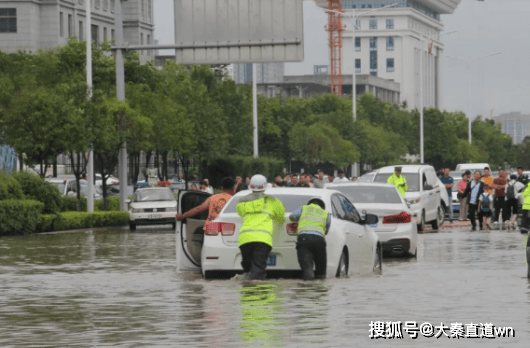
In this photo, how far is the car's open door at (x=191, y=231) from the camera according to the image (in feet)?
61.9

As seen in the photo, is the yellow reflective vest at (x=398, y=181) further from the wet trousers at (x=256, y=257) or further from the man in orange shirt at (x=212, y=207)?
the wet trousers at (x=256, y=257)

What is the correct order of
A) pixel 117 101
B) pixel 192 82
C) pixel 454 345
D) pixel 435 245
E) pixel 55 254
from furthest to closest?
pixel 192 82
pixel 117 101
pixel 435 245
pixel 55 254
pixel 454 345

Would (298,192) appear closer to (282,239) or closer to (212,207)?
(282,239)

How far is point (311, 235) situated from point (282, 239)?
972 millimetres

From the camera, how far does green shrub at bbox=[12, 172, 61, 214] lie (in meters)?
38.8

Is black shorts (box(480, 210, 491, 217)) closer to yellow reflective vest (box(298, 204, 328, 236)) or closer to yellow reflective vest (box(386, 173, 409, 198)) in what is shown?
yellow reflective vest (box(386, 173, 409, 198))

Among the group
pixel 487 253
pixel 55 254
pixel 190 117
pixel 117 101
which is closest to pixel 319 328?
pixel 487 253

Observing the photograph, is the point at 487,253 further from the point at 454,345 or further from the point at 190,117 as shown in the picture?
the point at 190,117

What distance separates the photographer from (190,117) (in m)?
60.2

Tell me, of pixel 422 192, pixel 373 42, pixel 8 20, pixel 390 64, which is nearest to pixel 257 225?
pixel 422 192

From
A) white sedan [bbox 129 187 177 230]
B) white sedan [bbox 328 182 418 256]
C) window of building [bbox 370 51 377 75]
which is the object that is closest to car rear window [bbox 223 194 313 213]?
white sedan [bbox 328 182 418 256]

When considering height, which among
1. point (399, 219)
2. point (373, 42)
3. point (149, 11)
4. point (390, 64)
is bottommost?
point (399, 219)

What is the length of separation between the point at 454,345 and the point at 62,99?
32.1m

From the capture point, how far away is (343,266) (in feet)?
59.4
